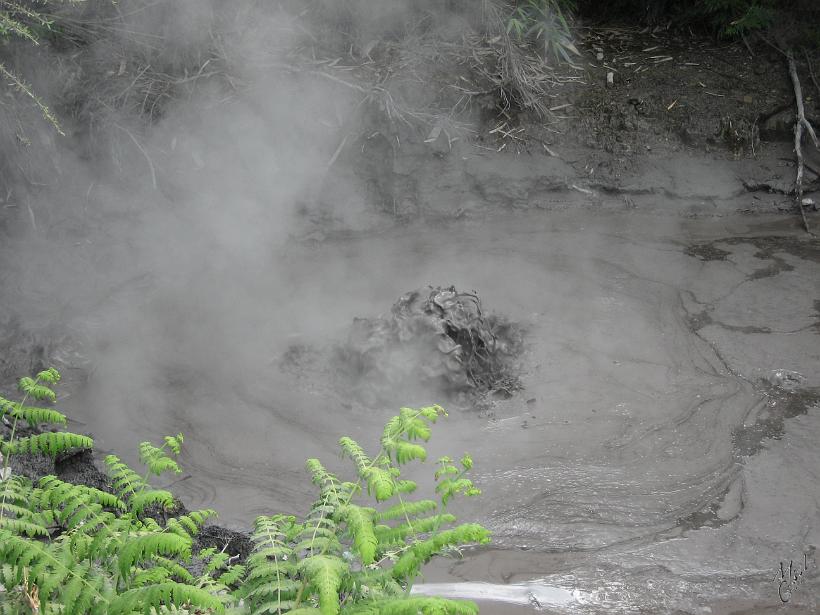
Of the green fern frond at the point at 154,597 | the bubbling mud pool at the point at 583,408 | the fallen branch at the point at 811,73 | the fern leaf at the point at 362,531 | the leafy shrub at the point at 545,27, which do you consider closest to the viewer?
the green fern frond at the point at 154,597

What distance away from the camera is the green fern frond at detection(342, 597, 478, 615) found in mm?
1966

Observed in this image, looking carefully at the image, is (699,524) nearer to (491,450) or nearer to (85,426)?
(491,450)

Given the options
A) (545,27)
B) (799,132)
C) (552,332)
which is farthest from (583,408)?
(545,27)

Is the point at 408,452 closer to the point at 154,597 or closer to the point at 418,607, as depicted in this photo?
the point at 418,607

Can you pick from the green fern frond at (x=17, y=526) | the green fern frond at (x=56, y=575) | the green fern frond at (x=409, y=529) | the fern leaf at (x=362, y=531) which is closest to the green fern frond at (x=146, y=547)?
the green fern frond at (x=56, y=575)

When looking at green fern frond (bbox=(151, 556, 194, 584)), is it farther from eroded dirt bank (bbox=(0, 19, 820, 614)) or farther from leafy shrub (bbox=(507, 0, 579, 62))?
leafy shrub (bbox=(507, 0, 579, 62))

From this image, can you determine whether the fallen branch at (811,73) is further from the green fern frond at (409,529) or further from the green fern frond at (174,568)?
the green fern frond at (174,568)

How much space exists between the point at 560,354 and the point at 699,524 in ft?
5.29

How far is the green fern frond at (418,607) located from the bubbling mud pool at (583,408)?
1.27m

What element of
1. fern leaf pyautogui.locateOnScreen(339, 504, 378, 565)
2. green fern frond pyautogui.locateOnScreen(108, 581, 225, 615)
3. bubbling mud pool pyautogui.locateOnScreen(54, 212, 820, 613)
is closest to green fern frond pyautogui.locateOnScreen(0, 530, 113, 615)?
green fern frond pyautogui.locateOnScreen(108, 581, 225, 615)

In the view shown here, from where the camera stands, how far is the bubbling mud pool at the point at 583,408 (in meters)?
3.59

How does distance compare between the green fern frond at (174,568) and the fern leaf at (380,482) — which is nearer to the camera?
the fern leaf at (380,482)

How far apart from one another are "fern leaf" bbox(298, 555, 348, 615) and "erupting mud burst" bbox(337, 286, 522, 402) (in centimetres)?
264

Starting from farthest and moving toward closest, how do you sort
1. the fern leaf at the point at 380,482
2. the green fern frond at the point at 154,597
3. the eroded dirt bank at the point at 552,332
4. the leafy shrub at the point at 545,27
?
the leafy shrub at the point at 545,27
the eroded dirt bank at the point at 552,332
the fern leaf at the point at 380,482
the green fern frond at the point at 154,597
